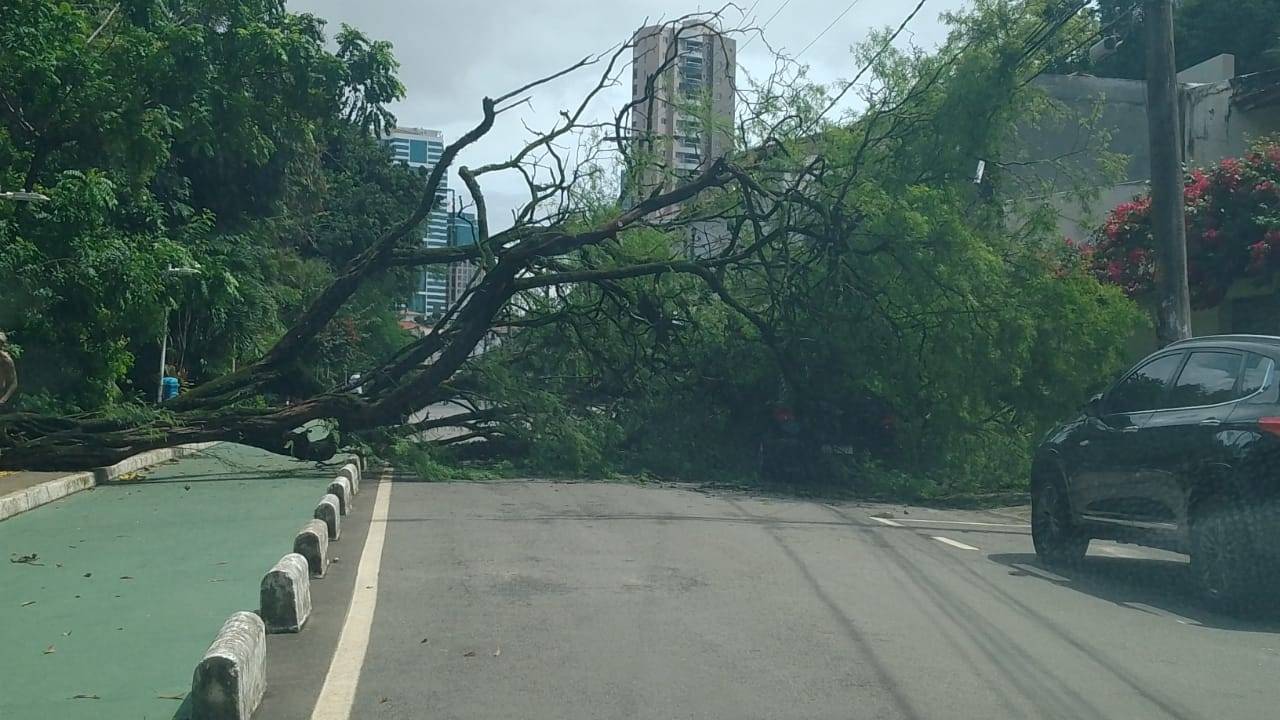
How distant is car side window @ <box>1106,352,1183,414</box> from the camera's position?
30.0 feet

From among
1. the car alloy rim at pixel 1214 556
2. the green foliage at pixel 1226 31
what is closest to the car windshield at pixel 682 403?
the car alloy rim at pixel 1214 556

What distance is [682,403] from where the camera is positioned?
18547mm

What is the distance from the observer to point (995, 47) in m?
16.9

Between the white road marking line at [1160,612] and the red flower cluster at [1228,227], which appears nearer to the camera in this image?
the white road marking line at [1160,612]

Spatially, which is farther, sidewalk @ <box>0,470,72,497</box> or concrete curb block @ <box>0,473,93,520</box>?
sidewalk @ <box>0,470,72,497</box>

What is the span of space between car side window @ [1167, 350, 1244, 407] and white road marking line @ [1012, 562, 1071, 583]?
164cm

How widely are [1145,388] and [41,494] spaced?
1142 cm

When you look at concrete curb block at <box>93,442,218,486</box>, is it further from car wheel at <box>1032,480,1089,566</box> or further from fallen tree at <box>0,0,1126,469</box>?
car wheel at <box>1032,480,1089,566</box>

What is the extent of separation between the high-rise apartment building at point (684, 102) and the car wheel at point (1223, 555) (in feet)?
37.7

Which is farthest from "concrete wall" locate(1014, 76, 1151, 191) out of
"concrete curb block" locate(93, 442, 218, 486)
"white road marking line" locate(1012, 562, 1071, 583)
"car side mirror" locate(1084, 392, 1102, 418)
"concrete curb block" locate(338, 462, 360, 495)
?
"concrete curb block" locate(93, 442, 218, 486)

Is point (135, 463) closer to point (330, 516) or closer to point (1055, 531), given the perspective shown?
point (330, 516)

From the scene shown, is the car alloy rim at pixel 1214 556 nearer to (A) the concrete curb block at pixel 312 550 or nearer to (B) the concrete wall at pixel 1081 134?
(A) the concrete curb block at pixel 312 550

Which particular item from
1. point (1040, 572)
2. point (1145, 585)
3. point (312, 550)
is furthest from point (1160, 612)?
point (312, 550)

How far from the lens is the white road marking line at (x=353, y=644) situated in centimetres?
549
